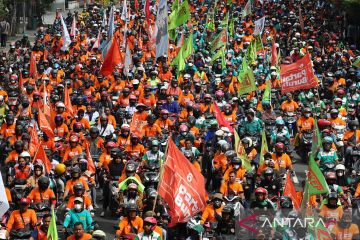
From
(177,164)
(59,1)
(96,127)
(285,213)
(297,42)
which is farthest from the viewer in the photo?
(59,1)

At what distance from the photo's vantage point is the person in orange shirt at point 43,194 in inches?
707

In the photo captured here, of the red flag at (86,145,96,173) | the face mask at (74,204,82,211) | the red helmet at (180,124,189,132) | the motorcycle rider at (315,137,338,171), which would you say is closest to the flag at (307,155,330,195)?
the face mask at (74,204,82,211)

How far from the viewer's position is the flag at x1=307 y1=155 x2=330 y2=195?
1616cm

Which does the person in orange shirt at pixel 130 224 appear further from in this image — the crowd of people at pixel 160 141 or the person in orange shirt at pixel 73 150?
the person in orange shirt at pixel 73 150

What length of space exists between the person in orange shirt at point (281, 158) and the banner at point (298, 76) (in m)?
5.58

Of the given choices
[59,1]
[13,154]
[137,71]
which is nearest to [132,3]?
[59,1]

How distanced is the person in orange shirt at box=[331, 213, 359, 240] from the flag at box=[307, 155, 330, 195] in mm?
2947

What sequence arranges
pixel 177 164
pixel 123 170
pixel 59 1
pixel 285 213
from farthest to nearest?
1. pixel 59 1
2. pixel 123 170
3. pixel 177 164
4. pixel 285 213

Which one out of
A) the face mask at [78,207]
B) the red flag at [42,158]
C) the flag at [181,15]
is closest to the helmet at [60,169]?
the red flag at [42,158]

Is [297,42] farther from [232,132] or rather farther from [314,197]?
[314,197]

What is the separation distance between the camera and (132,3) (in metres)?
60.7

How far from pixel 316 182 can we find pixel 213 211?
1668 mm

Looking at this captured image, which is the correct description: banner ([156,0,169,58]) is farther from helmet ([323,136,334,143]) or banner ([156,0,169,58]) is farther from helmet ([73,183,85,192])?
helmet ([73,183,85,192])

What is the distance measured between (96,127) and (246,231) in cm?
1006
